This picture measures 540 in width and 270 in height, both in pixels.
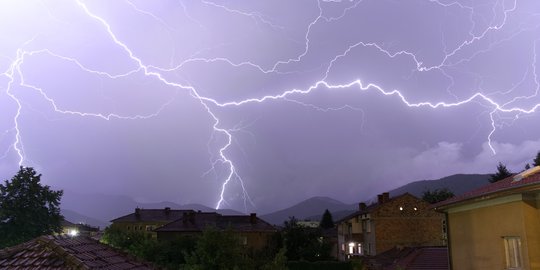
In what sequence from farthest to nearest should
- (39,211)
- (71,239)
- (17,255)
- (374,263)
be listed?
(39,211)
(374,263)
(71,239)
(17,255)

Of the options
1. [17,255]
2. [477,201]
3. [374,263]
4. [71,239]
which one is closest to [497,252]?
[477,201]

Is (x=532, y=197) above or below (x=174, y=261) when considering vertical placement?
above

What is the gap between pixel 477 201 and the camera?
34.0 feet

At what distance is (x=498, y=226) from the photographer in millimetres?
9719

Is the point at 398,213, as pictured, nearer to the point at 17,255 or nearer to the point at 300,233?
the point at 300,233

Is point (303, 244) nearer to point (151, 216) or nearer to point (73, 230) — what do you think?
point (73, 230)

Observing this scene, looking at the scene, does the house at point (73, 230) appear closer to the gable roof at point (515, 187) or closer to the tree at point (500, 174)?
the gable roof at point (515, 187)

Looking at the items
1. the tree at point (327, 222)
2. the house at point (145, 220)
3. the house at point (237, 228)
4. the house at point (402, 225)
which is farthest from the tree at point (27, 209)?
the tree at point (327, 222)

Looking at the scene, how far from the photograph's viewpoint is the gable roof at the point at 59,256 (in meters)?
7.28

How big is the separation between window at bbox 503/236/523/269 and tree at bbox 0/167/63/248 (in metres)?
28.9

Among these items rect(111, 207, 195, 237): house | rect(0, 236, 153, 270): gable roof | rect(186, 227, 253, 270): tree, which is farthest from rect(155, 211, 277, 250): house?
rect(0, 236, 153, 270): gable roof

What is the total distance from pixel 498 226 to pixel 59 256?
8737 millimetres

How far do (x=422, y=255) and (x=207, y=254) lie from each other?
15175mm

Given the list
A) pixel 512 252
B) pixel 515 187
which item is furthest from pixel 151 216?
pixel 515 187
